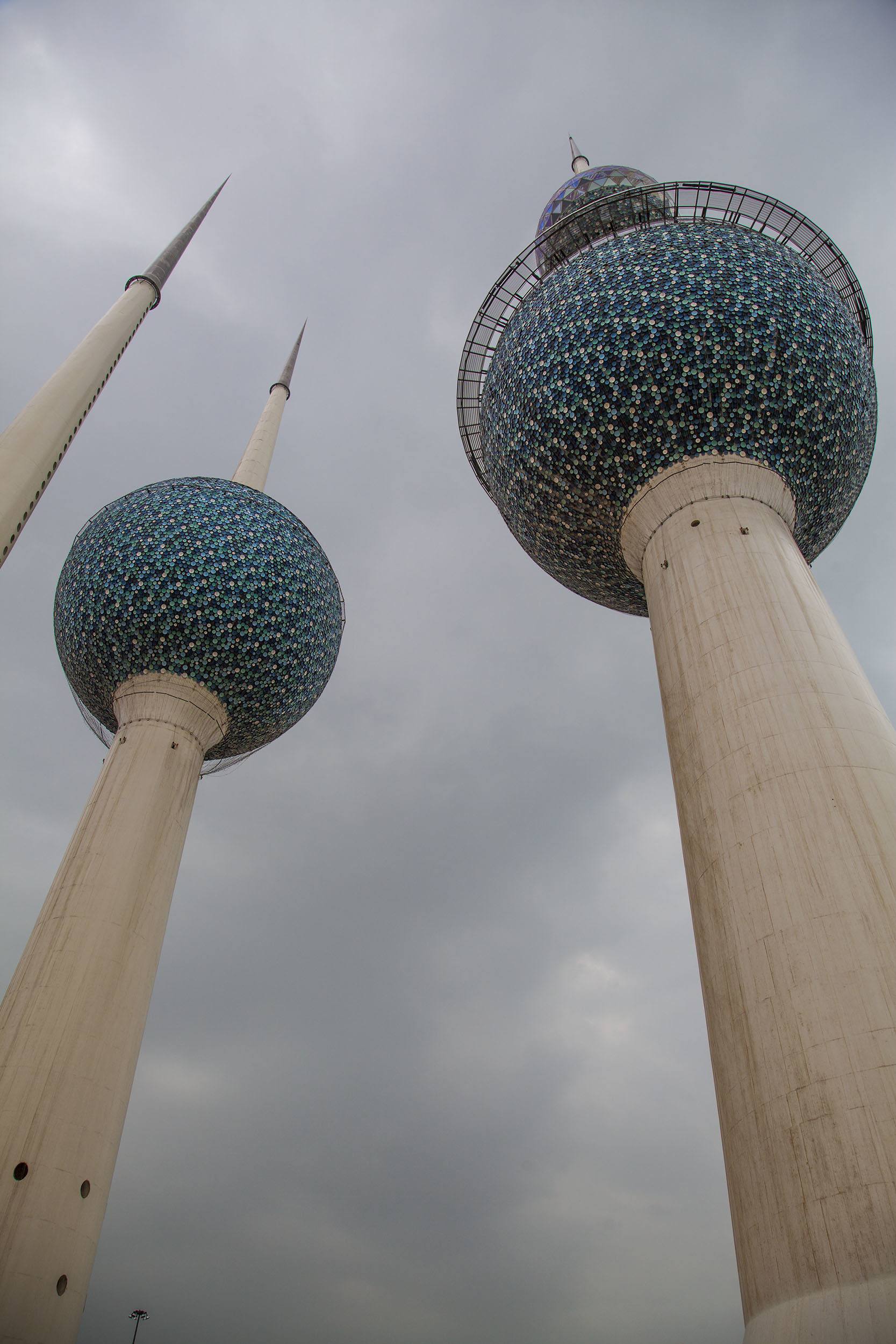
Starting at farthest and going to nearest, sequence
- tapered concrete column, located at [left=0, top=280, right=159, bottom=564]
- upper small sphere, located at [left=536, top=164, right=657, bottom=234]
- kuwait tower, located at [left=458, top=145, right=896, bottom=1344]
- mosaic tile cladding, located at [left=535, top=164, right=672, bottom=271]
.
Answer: upper small sphere, located at [left=536, top=164, right=657, bottom=234], mosaic tile cladding, located at [left=535, top=164, right=672, bottom=271], tapered concrete column, located at [left=0, top=280, right=159, bottom=564], kuwait tower, located at [left=458, top=145, right=896, bottom=1344]

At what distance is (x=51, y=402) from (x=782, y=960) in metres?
13.9

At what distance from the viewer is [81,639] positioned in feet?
62.7

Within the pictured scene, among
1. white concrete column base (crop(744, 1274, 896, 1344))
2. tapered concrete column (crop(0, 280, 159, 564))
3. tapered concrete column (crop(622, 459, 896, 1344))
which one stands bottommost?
white concrete column base (crop(744, 1274, 896, 1344))

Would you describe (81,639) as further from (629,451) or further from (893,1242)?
(893,1242)

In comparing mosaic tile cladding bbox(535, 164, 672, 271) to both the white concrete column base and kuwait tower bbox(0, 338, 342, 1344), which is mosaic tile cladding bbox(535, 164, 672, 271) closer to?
kuwait tower bbox(0, 338, 342, 1344)

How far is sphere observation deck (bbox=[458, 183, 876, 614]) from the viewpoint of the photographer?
13.5 meters

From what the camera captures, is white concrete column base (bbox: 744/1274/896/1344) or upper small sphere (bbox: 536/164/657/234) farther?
upper small sphere (bbox: 536/164/657/234)

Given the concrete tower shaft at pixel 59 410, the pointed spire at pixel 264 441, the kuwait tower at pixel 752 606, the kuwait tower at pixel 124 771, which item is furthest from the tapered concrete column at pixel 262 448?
the kuwait tower at pixel 752 606

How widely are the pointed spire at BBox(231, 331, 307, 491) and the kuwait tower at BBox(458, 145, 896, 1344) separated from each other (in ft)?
30.5

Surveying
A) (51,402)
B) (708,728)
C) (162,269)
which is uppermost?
(162,269)

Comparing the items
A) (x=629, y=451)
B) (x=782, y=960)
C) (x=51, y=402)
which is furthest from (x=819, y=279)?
(x=51, y=402)

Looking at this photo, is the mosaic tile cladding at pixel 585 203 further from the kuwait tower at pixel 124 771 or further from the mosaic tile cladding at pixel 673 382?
the kuwait tower at pixel 124 771

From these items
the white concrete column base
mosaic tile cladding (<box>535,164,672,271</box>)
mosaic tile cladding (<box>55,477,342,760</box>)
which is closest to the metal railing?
mosaic tile cladding (<box>535,164,672,271</box>)

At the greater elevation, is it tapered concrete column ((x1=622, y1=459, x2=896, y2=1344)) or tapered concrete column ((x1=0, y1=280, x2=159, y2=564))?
tapered concrete column ((x1=0, y1=280, x2=159, y2=564))
